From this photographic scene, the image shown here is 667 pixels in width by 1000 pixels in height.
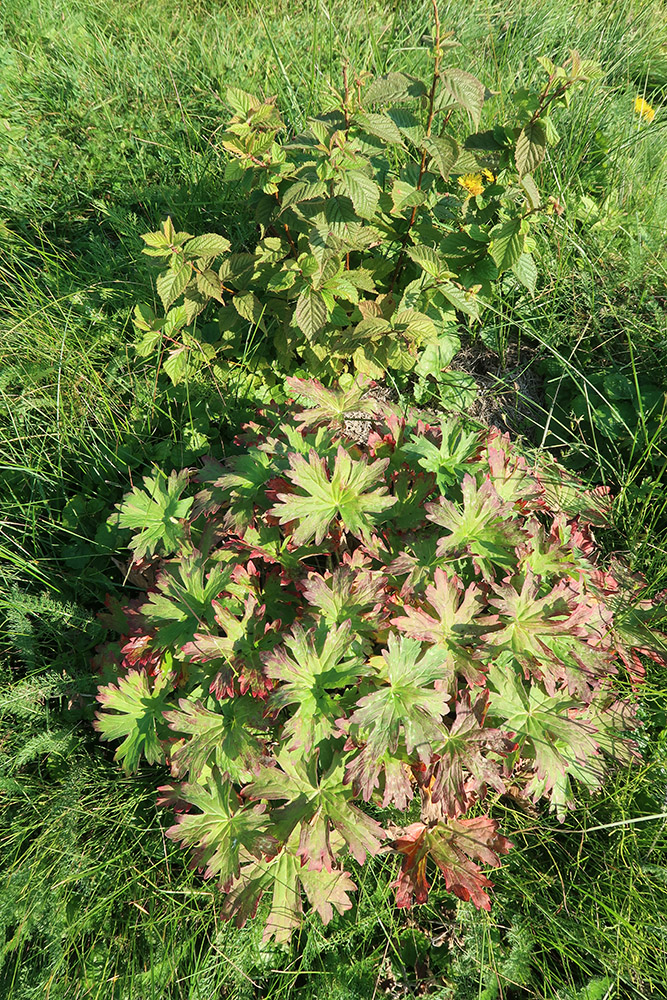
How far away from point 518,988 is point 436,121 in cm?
314

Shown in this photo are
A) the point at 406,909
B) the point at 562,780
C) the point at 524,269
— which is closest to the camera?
the point at 562,780

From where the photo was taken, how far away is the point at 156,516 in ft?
6.04

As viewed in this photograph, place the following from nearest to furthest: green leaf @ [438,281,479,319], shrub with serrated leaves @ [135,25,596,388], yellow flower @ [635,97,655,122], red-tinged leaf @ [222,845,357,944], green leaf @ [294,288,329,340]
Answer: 1. red-tinged leaf @ [222,845,357,944]
2. shrub with serrated leaves @ [135,25,596,388]
3. green leaf @ [294,288,329,340]
4. green leaf @ [438,281,479,319]
5. yellow flower @ [635,97,655,122]

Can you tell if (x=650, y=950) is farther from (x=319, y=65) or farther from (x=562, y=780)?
(x=319, y=65)

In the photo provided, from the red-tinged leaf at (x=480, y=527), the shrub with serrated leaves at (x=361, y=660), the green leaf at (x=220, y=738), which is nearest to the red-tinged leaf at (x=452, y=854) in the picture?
the shrub with serrated leaves at (x=361, y=660)

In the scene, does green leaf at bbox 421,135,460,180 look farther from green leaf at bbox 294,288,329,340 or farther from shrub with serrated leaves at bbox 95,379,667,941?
shrub with serrated leaves at bbox 95,379,667,941

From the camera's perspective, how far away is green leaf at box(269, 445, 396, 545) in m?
1.60

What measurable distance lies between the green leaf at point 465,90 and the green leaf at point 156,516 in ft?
4.31

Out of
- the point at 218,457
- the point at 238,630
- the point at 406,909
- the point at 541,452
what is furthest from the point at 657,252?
the point at 406,909

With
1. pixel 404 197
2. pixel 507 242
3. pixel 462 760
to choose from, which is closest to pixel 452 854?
pixel 462 760

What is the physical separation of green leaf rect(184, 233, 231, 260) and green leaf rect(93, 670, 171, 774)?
1375 mm

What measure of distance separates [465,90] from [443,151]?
0.54ft

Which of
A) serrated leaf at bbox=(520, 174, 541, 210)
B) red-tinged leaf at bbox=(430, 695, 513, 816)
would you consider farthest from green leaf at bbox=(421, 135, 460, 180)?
red-tinged leaf at bbox=(430, 695, 513, 816)

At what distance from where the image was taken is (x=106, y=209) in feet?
9.16
